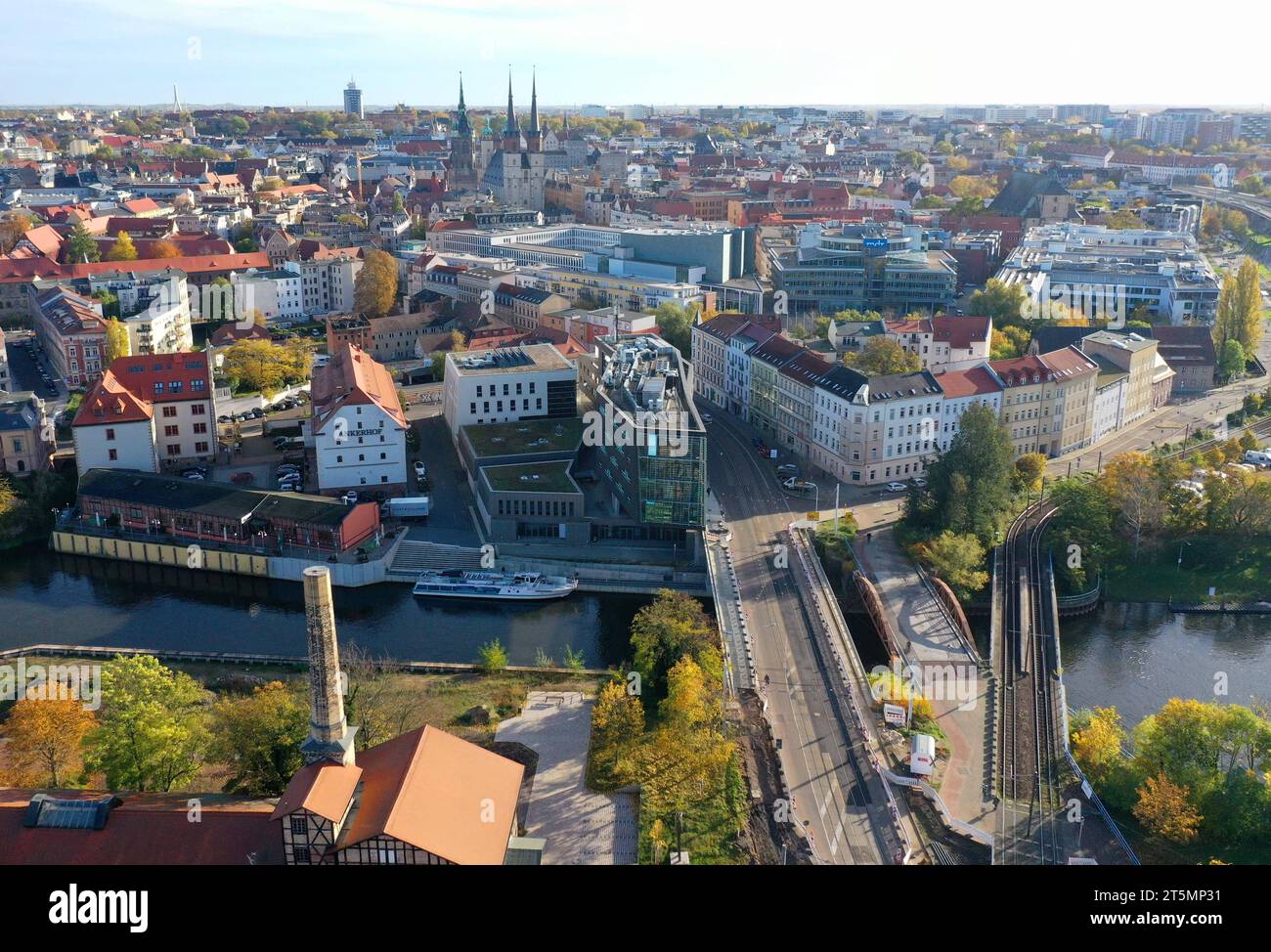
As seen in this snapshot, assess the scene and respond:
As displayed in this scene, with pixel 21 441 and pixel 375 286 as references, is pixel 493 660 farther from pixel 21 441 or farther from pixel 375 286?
pixel 375 286

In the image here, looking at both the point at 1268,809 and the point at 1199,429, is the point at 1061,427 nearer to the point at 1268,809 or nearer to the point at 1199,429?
the point at 1199,429

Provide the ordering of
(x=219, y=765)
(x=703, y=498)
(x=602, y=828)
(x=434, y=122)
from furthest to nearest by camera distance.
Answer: (x=434, y=122) < (x=703, y=498) < (x=219, y=765) < (x=602, y=828)

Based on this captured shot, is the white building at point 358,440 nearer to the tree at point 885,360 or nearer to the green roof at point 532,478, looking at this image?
the green roof at point 532,478

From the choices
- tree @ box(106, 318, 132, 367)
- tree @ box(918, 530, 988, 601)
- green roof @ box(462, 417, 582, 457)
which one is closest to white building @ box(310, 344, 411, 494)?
green roof @ box(462, 417, 582, 457)

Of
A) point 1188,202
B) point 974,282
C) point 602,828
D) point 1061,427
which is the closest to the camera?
point 602,828

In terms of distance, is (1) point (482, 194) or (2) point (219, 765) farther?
(1) point (482, 194)
